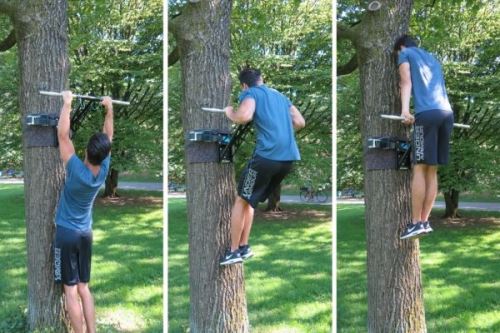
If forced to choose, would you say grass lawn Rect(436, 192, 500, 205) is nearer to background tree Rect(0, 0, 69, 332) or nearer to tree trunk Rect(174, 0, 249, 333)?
tree trunk Rect(174, 0, 249, 333)

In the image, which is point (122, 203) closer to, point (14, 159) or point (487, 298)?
point (14, 159)

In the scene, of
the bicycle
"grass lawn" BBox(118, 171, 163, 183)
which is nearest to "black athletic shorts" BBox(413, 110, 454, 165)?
the bicycle

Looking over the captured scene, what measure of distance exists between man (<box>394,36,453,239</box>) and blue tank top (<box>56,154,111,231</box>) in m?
1.73

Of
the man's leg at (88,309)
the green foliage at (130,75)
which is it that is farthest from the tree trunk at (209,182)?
the green foliage at (130,75)

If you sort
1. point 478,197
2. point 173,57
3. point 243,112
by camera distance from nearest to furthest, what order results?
point 243,112 < point 173,57 < point 478,197

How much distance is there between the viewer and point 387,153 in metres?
3.31

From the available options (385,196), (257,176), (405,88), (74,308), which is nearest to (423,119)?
(405,88)

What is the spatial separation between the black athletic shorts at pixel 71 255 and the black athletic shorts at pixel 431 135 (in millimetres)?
1961

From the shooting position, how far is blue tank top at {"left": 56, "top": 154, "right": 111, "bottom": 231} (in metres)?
3.24

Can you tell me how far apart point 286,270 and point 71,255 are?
191 cm

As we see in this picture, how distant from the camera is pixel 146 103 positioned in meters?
4.00

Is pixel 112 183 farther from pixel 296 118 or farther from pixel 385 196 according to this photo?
pixel 385 196

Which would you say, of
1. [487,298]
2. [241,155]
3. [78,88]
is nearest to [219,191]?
[241,155]

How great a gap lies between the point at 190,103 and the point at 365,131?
3.39 feet
